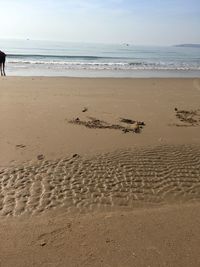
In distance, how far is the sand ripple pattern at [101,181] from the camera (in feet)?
16.7

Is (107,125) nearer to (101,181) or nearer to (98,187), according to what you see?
(101,181)

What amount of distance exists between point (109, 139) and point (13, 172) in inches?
86.8

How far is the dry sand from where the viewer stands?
407 centimetres

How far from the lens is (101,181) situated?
5660mm

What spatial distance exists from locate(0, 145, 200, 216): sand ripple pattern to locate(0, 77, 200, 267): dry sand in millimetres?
13

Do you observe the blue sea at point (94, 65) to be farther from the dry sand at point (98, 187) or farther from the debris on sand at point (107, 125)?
the dry sand at point (98, 187)

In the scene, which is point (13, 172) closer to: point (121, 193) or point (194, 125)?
point (121, 193)

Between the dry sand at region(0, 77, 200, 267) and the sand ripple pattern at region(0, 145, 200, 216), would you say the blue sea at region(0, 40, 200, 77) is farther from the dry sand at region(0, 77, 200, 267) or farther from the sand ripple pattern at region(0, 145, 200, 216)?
the sand ripple pattern at region(0, 145, 200, 216)

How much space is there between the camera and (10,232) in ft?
14.2

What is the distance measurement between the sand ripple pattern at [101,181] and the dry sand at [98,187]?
0.5 inches

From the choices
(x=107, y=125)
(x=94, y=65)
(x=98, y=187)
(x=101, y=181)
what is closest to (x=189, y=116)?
(x=107, y=125)

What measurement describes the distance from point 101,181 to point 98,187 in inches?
7.6

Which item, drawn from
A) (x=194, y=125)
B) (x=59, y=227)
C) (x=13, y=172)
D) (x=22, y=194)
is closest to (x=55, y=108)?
(x=194, y=125)

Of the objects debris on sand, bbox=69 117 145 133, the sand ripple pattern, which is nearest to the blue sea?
debris on sand, bbox=69 117 145 133
